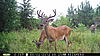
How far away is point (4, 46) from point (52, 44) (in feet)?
2.81

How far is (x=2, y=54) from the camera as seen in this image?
10.4 ft

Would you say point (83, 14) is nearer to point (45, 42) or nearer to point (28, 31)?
point (45, 42)

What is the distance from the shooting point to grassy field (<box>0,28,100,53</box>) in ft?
10.3

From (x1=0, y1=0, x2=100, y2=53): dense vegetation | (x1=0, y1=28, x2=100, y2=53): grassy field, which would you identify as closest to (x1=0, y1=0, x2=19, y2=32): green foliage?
(x1=0, y1=0, x2=100, y2=53): dense vegetation

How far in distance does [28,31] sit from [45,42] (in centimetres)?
36

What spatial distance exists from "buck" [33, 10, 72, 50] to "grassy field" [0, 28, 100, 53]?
0.07m

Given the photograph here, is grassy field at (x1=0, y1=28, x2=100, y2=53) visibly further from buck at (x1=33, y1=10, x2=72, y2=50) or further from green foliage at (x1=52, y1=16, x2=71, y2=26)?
green foliage at (x1=52, y1=16, x2=71, y2=26)

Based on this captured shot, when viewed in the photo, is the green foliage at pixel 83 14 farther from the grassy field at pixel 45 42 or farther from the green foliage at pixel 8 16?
the green foliage at pixel 8 16

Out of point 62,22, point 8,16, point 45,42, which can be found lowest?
point 45,42

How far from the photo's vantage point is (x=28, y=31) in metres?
3.20

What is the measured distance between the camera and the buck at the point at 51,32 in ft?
10.3

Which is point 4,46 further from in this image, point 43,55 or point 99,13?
point 99,13

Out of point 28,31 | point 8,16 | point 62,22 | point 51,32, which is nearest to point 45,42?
point 51,32

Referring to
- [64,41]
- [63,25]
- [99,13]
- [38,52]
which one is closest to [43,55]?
[38,52]
